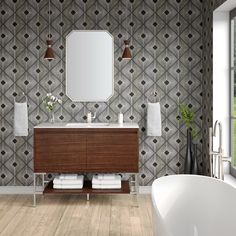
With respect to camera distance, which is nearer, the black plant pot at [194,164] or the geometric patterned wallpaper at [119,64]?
the black plant pot at [194,164]

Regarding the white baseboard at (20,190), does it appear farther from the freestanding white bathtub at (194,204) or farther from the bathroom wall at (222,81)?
the freestanding white bathtub at (194,204)

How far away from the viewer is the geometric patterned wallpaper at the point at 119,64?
5.54m

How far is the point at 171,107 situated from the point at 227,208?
7.86 feet

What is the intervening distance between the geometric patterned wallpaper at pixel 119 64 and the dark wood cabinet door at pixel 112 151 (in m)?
0.58

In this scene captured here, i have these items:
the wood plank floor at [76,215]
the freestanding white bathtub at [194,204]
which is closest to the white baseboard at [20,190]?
the wood plank floor at [76,215]

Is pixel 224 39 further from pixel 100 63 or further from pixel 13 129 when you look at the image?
pixel 13 129

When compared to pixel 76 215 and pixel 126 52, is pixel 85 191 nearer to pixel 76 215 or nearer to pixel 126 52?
pixel 76 215

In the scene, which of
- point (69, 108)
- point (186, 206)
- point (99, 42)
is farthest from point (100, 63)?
point (186, 206)

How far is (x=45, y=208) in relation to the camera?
16.4ft

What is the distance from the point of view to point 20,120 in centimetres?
540

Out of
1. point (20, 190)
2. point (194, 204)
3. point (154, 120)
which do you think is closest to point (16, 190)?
point (20, 190)

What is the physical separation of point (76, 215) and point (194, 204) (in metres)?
1.43

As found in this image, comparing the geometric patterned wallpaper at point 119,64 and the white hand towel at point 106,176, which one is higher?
the geometric patterned wallpaper at point 119,64

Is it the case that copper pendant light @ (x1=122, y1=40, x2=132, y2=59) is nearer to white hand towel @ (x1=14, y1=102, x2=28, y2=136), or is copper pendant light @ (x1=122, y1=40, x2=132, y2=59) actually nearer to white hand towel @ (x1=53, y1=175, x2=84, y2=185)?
white hand towel @ (x1=14, y1=102, x2=28, y2=136)
